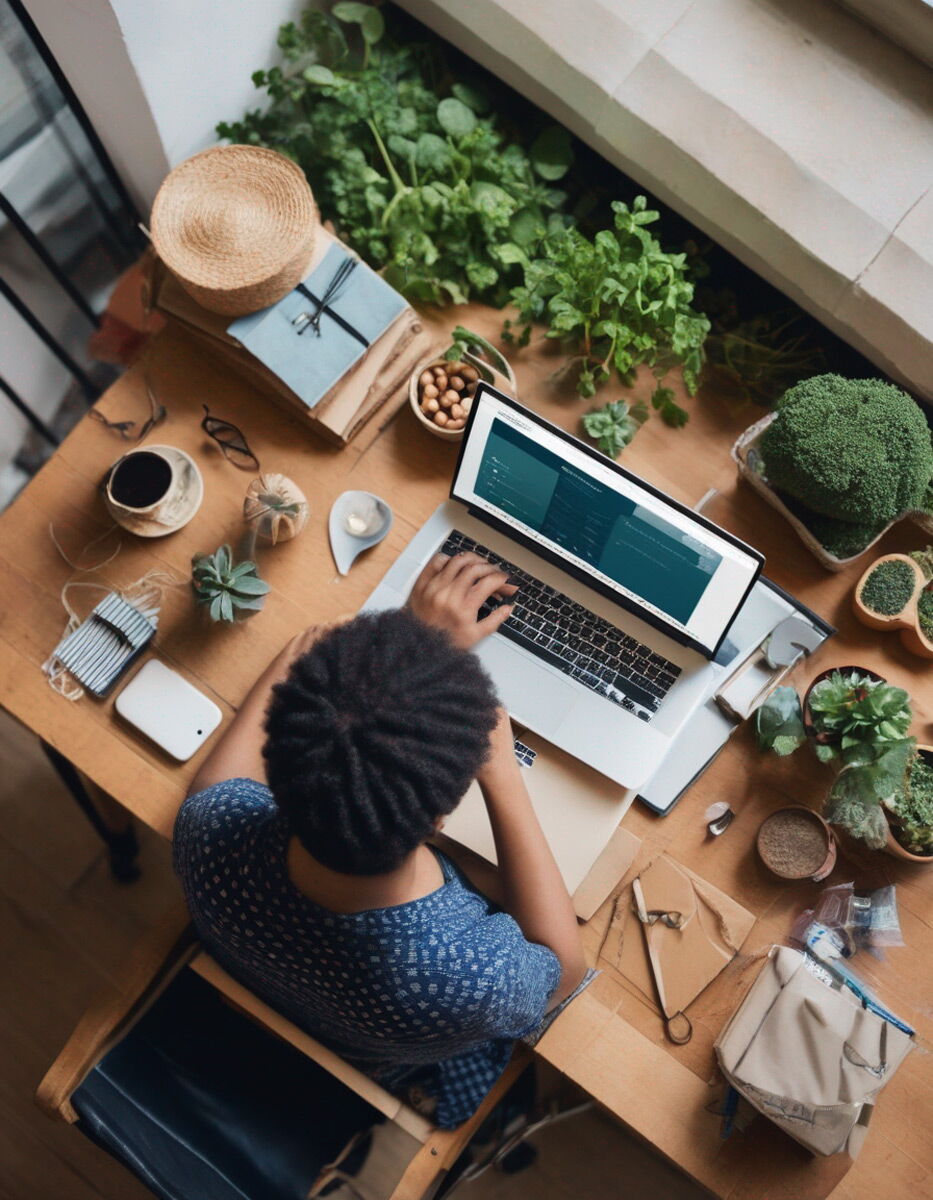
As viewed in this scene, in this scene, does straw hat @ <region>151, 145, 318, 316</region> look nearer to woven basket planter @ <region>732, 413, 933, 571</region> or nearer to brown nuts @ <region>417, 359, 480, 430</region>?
brown nuts @ <region>417, 359, 480, 430</region>

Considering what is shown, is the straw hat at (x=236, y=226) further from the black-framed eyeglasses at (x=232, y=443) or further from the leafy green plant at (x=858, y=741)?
the leafy green plant at (x=858, y=741)

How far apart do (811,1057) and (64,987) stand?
4.78 ft

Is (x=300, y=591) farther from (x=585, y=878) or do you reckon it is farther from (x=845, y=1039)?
(x=845, y=1039)

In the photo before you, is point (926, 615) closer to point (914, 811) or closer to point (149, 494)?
point (914, 811)

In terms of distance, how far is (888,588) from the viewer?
1420mm

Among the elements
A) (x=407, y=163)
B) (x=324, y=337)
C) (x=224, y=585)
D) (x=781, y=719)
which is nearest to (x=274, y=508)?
(x=224, y=585)

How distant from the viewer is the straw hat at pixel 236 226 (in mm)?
1374

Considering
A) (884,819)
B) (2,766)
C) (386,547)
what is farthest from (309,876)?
(2,766)

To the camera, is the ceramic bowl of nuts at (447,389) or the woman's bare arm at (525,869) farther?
the ceramic bowl of nuts at (447,389)

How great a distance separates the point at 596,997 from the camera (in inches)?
52.0

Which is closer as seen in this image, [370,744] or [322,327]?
[370,744]

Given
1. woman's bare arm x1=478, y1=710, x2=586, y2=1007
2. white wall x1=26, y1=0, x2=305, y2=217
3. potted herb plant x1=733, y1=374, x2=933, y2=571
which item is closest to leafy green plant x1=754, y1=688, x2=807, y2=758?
potted herb plant x1=733, y1=374, x2=933, y2=571

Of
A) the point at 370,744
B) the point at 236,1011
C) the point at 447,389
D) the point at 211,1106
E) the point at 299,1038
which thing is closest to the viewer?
the point at 370,744

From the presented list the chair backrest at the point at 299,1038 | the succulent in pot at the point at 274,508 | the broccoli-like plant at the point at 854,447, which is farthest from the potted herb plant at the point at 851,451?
the chair backrest at the point at 299,1038
